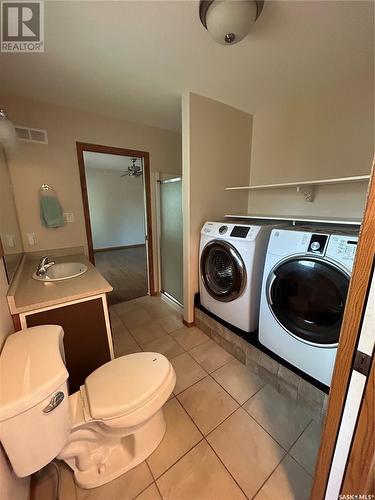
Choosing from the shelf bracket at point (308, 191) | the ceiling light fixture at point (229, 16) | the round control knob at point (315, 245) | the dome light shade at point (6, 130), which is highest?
the ceiling light fixture at point (229, 16)

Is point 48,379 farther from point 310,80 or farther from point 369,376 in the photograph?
point 310,80

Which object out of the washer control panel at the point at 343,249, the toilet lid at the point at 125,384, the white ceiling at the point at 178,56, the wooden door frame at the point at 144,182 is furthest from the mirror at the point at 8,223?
the washer control panel at the point at 343,249

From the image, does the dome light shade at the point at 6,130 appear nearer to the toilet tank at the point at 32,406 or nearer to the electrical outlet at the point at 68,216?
the electrical outlet at the point at 68,216

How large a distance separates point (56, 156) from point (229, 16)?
6.19 ft

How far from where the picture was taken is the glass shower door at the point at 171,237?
7.93 ft

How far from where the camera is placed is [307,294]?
1.28 meters

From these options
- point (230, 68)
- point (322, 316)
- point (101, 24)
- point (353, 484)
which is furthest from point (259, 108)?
point (353, 484)

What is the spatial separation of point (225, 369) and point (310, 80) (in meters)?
2.44

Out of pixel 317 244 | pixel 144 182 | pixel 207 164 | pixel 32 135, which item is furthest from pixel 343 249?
pixel 32 135

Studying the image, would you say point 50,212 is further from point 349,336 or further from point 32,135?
point 349,336

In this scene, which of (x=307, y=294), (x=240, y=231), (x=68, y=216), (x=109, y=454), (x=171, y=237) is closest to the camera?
(x=109, y=454)

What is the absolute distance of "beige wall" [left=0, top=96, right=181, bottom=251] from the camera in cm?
187

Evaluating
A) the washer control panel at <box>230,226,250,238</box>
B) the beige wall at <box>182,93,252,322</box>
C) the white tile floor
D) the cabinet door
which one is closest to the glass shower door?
the beige wall at <box>182,93,252,322</box>

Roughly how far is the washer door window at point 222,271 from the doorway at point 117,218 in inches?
60.4
